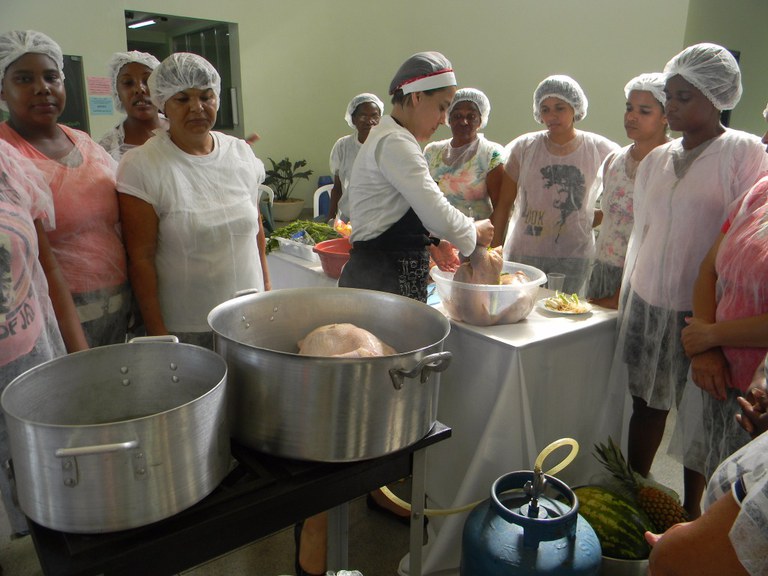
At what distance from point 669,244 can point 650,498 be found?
783mm

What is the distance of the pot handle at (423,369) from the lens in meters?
0.85

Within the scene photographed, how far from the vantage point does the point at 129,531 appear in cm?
75

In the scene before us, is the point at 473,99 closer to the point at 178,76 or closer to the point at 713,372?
the point at 178,76

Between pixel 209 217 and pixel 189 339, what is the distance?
1.30ft

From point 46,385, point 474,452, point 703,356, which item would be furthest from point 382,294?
point 703,356

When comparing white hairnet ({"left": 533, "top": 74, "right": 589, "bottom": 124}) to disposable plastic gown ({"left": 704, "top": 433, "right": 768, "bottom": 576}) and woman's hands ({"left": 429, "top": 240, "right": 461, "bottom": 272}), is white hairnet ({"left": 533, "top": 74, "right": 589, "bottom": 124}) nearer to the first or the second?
woman's hands ({"left": 429, "top": 240, "right": 461, "bottom": 272})

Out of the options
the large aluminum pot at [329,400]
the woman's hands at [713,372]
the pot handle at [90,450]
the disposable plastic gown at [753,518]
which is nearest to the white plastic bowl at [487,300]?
the woman's hands at [713,372]

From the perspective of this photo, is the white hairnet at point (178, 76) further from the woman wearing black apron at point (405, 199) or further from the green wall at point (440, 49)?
the green wall at point (440, 49)

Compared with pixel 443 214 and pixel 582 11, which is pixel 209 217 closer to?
pixel 443 214

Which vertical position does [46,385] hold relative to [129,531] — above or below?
above

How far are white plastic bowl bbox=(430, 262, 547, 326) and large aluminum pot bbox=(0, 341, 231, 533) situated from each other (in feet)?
3.24

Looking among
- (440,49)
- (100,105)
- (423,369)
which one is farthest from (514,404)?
(440,49)

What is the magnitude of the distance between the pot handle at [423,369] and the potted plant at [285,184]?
17.5 ft

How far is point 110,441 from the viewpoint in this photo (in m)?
0.65
